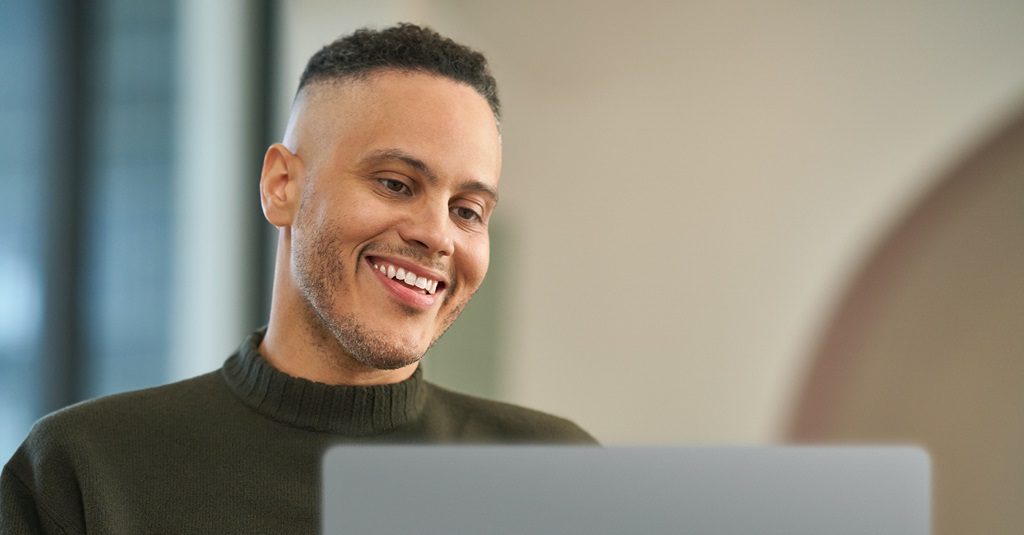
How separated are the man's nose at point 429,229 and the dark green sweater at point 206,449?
18 centimetres

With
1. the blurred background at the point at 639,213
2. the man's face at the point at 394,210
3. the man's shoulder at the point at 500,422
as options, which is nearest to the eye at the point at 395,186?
the man's face at the point at 394,210

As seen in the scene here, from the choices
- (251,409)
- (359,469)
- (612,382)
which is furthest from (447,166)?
(612,382)

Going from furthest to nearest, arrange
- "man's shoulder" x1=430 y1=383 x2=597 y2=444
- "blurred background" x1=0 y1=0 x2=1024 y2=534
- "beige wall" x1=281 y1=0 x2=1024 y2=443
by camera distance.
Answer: "beige wall" x1=281 y1=0 x2=1024 y2=443
"blurred background" x1=0 y1=0 x2=1024 y2=534
"man's shoulder" x1=430 y1=383 x2=597 y2=444

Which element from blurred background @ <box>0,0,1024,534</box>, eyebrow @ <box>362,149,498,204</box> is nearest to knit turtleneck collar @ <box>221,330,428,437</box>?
eyebrow @ <box>362,149,498,204</box>

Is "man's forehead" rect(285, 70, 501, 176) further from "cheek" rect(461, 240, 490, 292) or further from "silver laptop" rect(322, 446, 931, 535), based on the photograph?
"silver laptop" rect(322, 446, 931, 535)

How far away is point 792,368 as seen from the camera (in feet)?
10.6

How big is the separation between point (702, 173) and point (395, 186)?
92.5 inches

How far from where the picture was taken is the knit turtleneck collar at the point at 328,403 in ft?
3.84

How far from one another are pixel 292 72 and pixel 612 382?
127 cm

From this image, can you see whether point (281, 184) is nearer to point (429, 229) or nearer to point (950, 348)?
point (429, 229)

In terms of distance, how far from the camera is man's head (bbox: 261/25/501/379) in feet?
3.59

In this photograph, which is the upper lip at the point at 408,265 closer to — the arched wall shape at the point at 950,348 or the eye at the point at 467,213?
the eye at the point at 467,213

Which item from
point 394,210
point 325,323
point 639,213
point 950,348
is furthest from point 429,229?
point 950,348

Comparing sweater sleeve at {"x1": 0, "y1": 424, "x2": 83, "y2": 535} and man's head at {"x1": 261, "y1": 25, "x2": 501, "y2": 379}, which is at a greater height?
man's head at {"x1": 261, "y1": 25, "x2": 501, "y2": 379}
